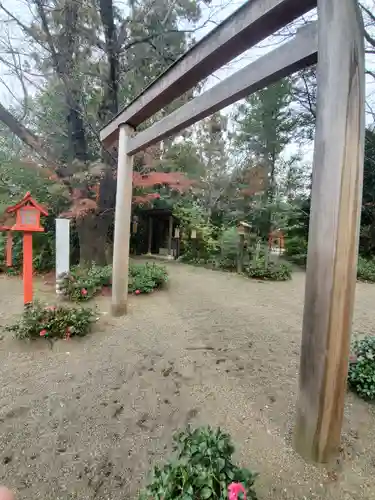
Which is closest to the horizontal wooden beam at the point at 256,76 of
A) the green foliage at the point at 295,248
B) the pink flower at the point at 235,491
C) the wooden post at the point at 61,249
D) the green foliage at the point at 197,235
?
the pink flower at the point at 235,491

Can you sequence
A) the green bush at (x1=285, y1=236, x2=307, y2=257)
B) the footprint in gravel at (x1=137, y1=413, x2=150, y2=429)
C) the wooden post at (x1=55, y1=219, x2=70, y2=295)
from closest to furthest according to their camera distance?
the footprint in gravel at (x1=137, y1=413, x2=150, y2=429)
the wooden post at (x1=55, y1=219, x2=70, y2=295)
the green bush at (x1=285, y1=236, x2=307, y2=257)

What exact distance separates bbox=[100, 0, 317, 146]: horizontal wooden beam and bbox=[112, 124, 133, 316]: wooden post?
29.3 inches

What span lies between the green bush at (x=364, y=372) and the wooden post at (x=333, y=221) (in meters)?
0.73

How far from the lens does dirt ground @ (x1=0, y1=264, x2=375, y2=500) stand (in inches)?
51.8

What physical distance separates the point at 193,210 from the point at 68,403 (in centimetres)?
874

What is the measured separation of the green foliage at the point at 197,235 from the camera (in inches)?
370

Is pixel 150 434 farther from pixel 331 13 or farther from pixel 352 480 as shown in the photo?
pixel 331 13

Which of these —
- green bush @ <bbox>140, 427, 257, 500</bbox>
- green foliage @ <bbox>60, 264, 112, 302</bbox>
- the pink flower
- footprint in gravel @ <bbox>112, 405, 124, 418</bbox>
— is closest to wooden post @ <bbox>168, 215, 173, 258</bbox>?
green foliage @ <bbox>60, 264, 112, 302</bbox>

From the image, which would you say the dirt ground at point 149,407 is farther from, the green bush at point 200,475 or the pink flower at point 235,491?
the pink flower at point 235,491

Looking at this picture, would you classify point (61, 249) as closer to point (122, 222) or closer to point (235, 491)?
point (122, 222)

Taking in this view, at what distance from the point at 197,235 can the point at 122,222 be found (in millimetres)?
6011

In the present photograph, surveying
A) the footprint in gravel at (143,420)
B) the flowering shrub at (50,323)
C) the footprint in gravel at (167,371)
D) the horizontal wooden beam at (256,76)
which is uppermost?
the horizontal wooden beam at (256,76)

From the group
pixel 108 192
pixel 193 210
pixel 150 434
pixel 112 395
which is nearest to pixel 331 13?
pixel 150 434

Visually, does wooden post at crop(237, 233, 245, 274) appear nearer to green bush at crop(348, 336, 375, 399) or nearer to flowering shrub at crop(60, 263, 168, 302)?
flowering shrub at crop(60, 263, 168, 302)
